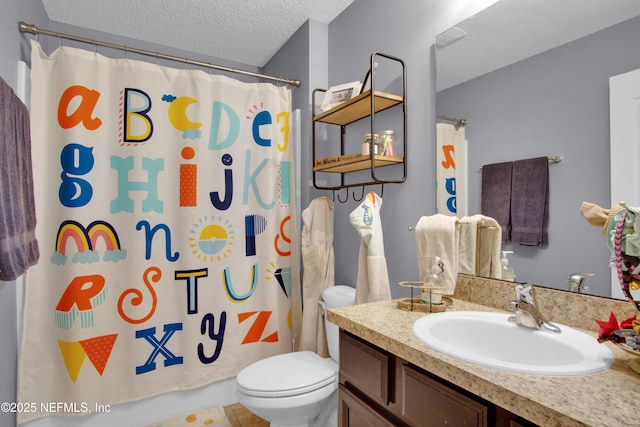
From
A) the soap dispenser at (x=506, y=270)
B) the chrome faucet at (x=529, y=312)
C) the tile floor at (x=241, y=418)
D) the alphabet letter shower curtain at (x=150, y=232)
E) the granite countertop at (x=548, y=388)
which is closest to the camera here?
the granite countertop at (x=548, y=388)

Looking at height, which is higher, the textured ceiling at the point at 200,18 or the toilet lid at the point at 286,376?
the textured ceiling at the point at 200,18

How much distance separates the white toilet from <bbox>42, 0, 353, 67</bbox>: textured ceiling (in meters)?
1.76

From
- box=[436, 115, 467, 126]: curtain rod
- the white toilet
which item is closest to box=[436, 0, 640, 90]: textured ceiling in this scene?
box=[436, 115, 467, 126]: curtain rod

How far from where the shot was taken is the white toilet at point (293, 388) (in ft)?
4.51

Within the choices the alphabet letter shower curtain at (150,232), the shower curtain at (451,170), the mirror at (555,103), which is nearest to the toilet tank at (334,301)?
the alphabet letter shower curtain at (150,232)

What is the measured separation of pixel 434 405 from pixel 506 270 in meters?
0.63

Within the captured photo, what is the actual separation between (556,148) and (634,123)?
19 cm

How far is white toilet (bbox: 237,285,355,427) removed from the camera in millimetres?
1375

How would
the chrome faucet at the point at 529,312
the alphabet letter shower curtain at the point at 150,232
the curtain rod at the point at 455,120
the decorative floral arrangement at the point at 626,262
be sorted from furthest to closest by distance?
1. the alphabet letter shower curtain at the point at 150,232
2. the curtain rod at the point at 455,120
3. the chrome faucet at the point at 529,312
4. the decorative floral arrangement at the point at 626,262

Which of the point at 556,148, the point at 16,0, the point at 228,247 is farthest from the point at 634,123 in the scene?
the point at 16,0

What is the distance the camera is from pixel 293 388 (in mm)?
1398

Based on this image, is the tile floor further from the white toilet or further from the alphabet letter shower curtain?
the white toilet

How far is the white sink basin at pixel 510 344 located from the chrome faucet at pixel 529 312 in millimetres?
16

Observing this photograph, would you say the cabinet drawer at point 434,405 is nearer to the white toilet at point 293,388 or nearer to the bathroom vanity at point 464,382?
the bathroom vanity at point 464,382
